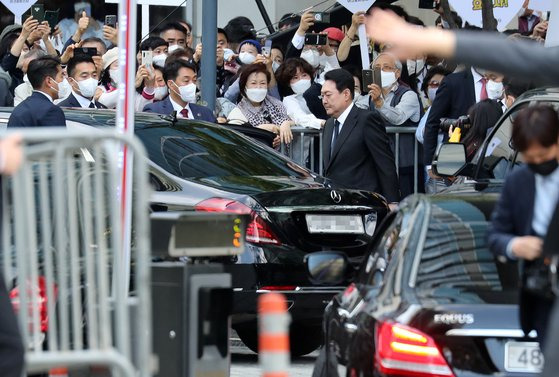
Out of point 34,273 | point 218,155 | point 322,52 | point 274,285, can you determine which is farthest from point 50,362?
point 322,52

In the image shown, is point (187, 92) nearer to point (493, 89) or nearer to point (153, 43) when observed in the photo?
point (493, 89)

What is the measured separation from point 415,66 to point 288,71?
1.59m

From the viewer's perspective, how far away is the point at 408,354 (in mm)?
5676

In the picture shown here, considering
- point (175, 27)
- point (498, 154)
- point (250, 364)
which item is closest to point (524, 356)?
point (498, 154)

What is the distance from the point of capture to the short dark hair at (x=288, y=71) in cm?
1590

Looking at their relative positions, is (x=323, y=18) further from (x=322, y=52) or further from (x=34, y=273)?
(x=34, y=273)

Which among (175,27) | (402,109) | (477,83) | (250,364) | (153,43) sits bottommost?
(250,364)

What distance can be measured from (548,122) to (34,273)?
6.82ft

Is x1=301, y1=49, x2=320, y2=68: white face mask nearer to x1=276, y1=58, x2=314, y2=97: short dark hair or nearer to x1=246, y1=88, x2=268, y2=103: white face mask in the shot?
x1=276, y1=58, x2=314, y2=97: short dark hair

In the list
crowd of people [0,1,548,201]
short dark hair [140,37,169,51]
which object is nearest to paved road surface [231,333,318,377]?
crowd of people [0,1,548,201]

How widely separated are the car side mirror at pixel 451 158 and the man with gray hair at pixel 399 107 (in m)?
4.49

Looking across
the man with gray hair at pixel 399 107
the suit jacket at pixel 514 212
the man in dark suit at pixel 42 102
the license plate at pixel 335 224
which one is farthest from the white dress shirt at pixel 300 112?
the suit jacket at pixel 514 212

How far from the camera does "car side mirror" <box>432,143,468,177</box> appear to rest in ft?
31.9

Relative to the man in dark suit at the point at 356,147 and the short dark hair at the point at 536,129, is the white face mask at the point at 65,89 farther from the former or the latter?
the short dark hair at the point at 536,129
